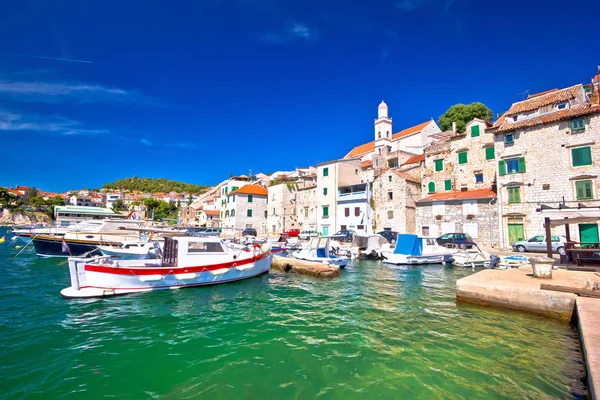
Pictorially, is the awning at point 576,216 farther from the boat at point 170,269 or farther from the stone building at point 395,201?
the stone building at point 395,201

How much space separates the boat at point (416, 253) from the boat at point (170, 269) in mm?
10102

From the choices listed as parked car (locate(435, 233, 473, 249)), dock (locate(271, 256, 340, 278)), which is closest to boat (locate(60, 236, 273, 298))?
dock (locate(271, 256, 340, 278))

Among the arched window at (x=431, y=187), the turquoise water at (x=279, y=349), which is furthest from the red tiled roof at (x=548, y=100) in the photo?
the turquoise water at (x=279, y=349)

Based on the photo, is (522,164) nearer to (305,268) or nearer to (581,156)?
(581,156)

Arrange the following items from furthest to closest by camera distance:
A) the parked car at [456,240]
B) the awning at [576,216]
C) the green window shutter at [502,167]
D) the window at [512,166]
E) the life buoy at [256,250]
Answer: the green window shutter at [502,167]
the window at [512,166]
the parked car at [456,240]
the life buoy at [256,250]
the awning at [576,216]

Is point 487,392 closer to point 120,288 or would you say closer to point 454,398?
point 454,398

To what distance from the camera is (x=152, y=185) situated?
163375mm

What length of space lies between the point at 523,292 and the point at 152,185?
179 m

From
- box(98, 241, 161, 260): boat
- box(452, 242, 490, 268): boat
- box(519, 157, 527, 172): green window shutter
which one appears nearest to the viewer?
box(98, 241, 161, 260): boat

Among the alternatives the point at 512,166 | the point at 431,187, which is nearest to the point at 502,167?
the point at 512,166

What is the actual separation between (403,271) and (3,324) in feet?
59.7

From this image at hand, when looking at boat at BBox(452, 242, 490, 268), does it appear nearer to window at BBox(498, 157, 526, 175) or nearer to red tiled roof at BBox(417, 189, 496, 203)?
red tiled roof at BBox(417, 189, 496, 203)

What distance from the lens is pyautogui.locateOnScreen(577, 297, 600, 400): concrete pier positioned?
3879 mm

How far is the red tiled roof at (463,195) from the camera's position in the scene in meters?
27.8
